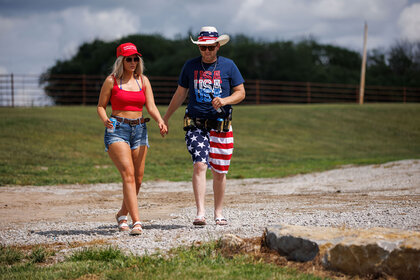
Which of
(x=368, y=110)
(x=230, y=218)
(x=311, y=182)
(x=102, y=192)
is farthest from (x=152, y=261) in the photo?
(x=368, y=110)

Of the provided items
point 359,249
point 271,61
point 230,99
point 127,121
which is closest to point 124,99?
point 127,121

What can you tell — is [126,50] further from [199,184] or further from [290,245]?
[290,245]

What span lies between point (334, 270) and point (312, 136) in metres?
21.1

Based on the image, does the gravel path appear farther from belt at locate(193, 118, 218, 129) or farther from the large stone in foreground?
belt at locate(193, 118, 218, 129)

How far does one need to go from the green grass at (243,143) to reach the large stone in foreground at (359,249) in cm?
953

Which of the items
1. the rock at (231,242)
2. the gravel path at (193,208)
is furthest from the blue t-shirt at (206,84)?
the rock at (231,242)

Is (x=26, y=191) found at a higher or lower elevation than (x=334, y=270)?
lower

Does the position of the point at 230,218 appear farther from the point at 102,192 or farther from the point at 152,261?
the point at 102,192

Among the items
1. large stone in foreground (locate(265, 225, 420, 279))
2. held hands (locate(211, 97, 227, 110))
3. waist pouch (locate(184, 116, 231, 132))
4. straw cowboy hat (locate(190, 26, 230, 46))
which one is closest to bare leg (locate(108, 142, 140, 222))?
waist pouch (locate(184, 116, 231, 132))

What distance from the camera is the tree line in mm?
44062

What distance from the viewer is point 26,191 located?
11.5 metres

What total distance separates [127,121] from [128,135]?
0.17 meters

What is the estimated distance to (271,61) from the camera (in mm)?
44719

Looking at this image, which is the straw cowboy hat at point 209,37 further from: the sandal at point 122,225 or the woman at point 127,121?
the sandal at point 122,225
